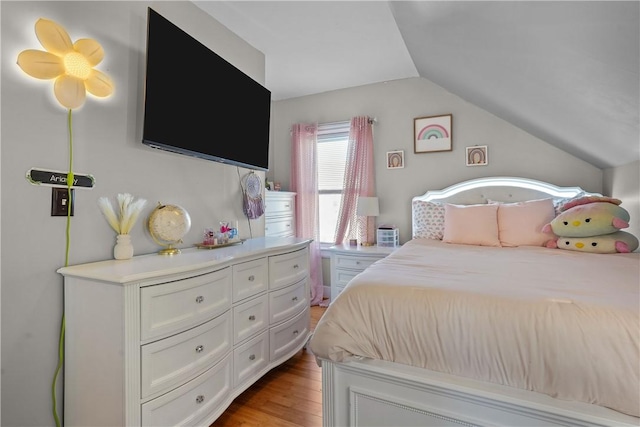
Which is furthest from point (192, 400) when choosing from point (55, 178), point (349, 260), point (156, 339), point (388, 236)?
point (388, 236)

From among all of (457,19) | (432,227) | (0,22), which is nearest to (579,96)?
(457,19)

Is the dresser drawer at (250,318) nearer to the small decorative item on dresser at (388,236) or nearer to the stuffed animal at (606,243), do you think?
the small decorative item on dresser at (388,236)

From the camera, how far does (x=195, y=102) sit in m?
1.79

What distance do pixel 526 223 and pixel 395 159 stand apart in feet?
4.78

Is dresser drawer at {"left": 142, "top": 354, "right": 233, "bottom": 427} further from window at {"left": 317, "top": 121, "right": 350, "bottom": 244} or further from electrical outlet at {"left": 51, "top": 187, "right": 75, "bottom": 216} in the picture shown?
window at {"left": 317, "top": 121, "right": 350, "bottom": 244}

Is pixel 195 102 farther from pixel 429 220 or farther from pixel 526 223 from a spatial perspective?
pixel 526 223

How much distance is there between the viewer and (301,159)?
12.2 ft

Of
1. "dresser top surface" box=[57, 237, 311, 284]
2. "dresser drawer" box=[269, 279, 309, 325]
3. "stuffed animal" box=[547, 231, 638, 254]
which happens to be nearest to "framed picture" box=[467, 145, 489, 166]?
"stuffed animal" box=[547, 231, 638, 254]

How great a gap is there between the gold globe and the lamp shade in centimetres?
190

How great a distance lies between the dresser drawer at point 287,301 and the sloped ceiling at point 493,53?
1923 millimetres

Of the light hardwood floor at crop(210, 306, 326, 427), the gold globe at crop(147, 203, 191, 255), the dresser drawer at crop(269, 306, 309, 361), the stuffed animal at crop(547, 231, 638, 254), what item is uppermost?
the gold globe at crop(147, 203, 191, 255)

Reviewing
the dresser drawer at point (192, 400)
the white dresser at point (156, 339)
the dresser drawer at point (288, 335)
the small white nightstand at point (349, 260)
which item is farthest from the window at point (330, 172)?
the dresser drawer at point (192, 400)

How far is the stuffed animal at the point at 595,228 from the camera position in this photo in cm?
194

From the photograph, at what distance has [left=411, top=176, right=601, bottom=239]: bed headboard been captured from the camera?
105 inches
